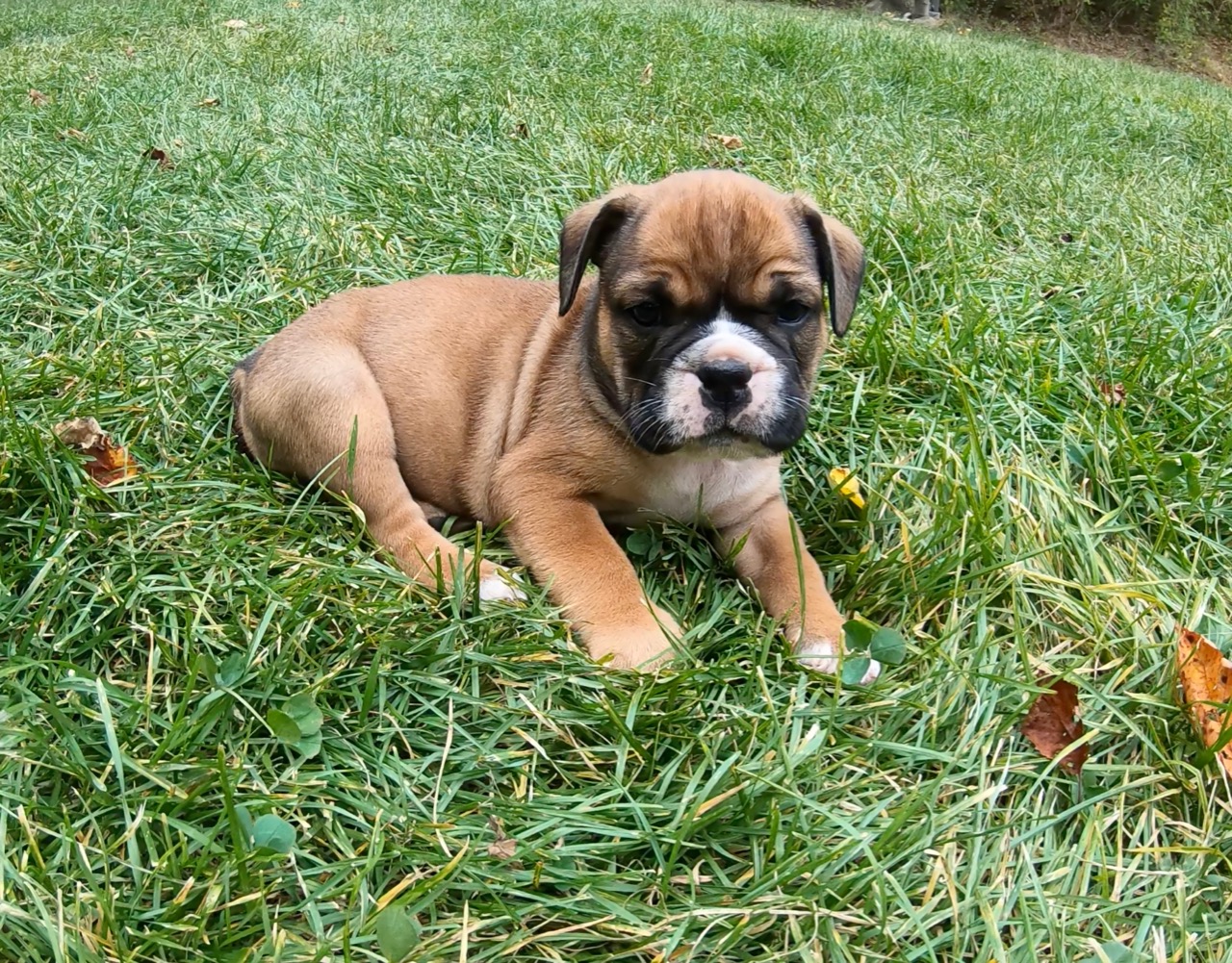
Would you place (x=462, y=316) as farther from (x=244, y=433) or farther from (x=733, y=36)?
(x=733, y=36)

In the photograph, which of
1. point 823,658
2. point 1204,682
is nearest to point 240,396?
point 823,658

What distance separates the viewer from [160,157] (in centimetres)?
671

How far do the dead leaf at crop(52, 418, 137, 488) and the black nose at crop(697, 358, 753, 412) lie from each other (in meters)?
2.22

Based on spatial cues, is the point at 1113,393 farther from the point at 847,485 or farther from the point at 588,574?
the point at 588,574

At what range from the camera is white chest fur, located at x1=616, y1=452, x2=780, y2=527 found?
3.75 metres

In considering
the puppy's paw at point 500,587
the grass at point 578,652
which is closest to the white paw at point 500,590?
the puppy's paw at point 500,587

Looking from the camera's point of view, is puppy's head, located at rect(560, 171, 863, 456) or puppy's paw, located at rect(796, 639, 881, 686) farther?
puppy's head, located at rect(560, 171, 863, 456)

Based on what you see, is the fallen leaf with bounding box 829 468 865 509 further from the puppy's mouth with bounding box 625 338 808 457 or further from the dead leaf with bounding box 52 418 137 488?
the dead leaf with bounding box 52 418 137 488

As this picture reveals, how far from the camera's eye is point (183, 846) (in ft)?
7.50

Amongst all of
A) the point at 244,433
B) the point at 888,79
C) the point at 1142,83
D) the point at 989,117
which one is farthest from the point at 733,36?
the point at 244,433

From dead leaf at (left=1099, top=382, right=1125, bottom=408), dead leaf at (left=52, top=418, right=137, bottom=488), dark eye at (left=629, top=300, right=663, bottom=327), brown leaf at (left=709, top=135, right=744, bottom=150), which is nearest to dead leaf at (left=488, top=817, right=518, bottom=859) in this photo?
dark eye at (left=629, top=300, right=663, bottom=327)

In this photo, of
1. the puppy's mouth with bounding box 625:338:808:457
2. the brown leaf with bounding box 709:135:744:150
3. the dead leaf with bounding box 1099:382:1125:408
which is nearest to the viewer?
the puppy's mouth with bounding box 625:338:808:457

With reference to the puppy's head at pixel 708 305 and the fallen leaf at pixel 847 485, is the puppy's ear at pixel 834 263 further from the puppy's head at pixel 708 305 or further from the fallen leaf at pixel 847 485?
the fallen leaf at pixel 847 485

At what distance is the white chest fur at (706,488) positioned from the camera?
375 centimetres
